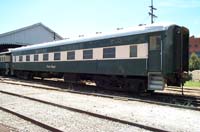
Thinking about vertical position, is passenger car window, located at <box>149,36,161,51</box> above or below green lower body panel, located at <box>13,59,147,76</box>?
above

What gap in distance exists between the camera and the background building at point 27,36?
145 ft

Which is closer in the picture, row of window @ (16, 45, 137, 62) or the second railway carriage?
the second railway carriage

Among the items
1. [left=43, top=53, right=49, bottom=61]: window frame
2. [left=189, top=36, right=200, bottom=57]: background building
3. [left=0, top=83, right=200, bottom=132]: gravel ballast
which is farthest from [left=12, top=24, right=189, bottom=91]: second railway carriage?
[left=189, top=36, right=200, bottom=57]: background building

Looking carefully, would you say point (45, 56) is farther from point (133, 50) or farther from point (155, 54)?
point (155, 54)

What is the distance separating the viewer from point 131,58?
50.4 ft

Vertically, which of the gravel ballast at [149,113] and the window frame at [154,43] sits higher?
the window frame at [154,43]

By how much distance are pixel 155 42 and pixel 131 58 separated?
5.32ft

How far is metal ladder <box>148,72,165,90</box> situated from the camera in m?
13.8

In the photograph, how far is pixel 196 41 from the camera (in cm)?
11150

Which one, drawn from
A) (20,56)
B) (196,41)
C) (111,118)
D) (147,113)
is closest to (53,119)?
(111,118)

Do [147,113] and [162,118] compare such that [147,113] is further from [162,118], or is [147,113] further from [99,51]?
[99,51]

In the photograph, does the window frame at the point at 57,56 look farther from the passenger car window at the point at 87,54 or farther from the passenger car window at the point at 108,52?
the passenger car window at the point at 108,52

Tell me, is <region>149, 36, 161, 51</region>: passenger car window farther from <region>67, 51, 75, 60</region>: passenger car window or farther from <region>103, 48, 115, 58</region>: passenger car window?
<region>67, 51, 75, 60</region>: passenger car window

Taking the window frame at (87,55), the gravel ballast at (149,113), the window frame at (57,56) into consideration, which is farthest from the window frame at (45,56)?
the gravel ballast at (149,113)
